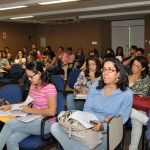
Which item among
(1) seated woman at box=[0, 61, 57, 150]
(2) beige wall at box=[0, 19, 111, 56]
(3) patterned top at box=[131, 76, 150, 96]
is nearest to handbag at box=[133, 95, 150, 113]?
(3) patterned top at box=[131, 76, 150, 96]

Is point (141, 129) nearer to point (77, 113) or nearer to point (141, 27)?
point (77, 113)

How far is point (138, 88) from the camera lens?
140 inches

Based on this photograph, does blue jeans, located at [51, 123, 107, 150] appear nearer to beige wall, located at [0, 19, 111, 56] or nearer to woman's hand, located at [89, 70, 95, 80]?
woman's hand, located at [89, 70, 95, 80]

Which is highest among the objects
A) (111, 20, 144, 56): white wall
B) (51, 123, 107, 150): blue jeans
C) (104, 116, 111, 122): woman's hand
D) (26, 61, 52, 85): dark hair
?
(111, 20, 144, 56): white wall

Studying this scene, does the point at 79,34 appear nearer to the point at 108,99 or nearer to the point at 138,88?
the point at 138,88

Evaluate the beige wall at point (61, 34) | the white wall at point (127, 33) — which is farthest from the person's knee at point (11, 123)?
the white wall at point (127, 33)

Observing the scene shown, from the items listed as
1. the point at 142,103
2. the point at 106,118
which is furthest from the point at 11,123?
the point at 142,103

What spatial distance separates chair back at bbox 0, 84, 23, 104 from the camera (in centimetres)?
338

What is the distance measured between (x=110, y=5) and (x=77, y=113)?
689 cm

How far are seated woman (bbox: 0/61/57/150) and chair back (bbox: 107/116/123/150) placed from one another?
0.75 m

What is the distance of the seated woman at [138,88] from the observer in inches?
120

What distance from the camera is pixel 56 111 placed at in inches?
113

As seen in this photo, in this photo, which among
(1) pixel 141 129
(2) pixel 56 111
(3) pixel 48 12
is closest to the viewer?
(2) pixel 56 111

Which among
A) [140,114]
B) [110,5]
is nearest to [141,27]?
[110,5]
